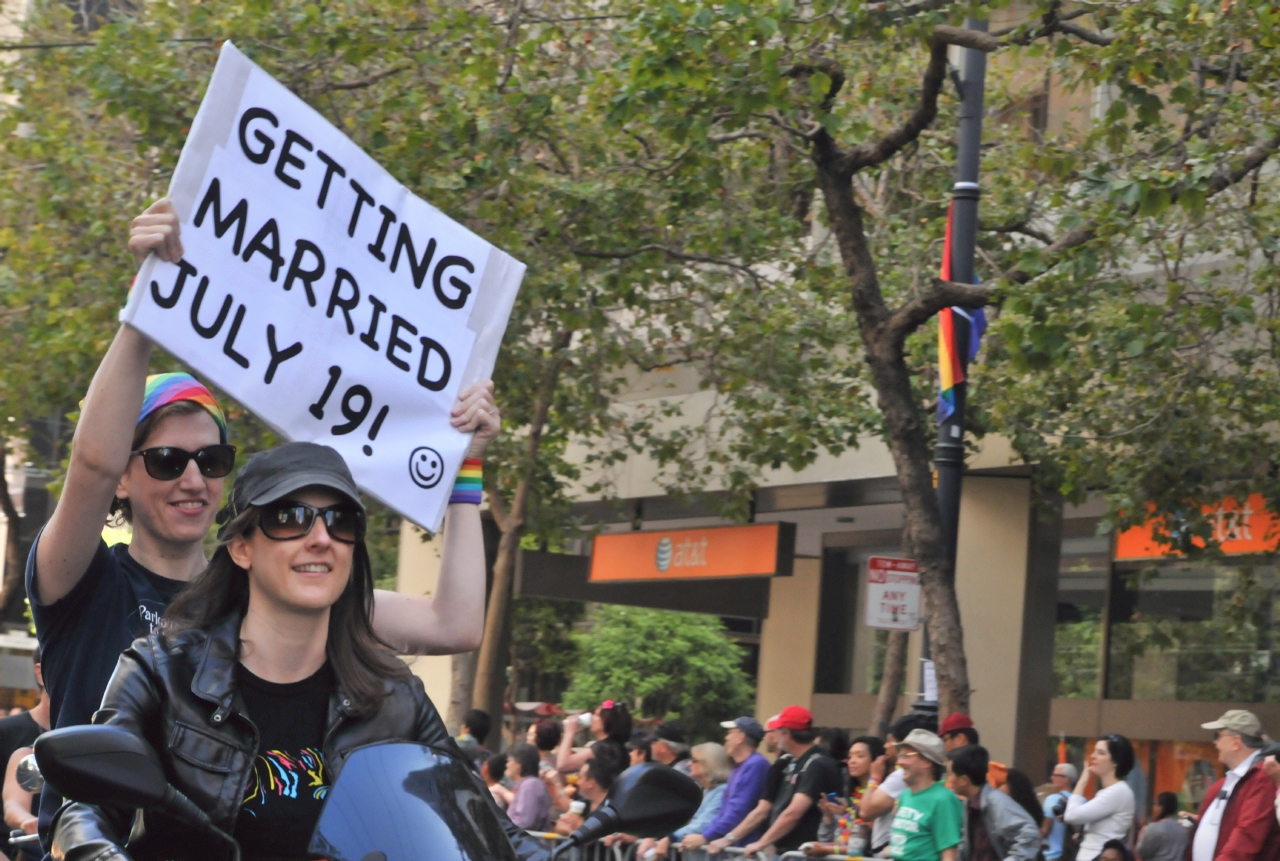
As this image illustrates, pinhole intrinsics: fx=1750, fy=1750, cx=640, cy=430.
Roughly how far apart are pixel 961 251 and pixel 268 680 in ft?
27.7

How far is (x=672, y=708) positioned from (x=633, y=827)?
105 ft

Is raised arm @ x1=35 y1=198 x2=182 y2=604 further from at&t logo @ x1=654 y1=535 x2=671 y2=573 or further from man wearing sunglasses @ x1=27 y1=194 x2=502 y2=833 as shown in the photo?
at&t logo @ x1=654 y1=535 x2=671 y2=573

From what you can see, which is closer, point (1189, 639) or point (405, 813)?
point (405, 813)

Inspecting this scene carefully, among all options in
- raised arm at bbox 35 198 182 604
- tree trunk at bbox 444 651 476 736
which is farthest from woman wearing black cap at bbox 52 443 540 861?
tree trunk at bbox 444 651 476 736

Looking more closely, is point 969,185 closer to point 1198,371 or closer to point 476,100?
point 1198,371

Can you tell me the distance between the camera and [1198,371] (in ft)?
39.3

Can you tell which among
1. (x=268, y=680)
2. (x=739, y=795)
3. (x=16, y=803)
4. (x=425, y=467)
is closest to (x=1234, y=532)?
(x=739, y=795)

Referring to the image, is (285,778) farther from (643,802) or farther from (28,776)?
(28,776)

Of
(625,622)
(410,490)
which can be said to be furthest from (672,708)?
(410,490)

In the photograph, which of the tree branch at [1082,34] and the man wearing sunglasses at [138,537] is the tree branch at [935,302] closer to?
the tree branch at [1082,34]

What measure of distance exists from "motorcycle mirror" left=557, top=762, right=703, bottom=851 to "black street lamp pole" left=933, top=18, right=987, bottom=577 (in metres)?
7.96

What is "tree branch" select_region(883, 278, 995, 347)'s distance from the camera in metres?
10.2

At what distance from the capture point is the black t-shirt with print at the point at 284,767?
267cm

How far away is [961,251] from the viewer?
10727 millimetres
